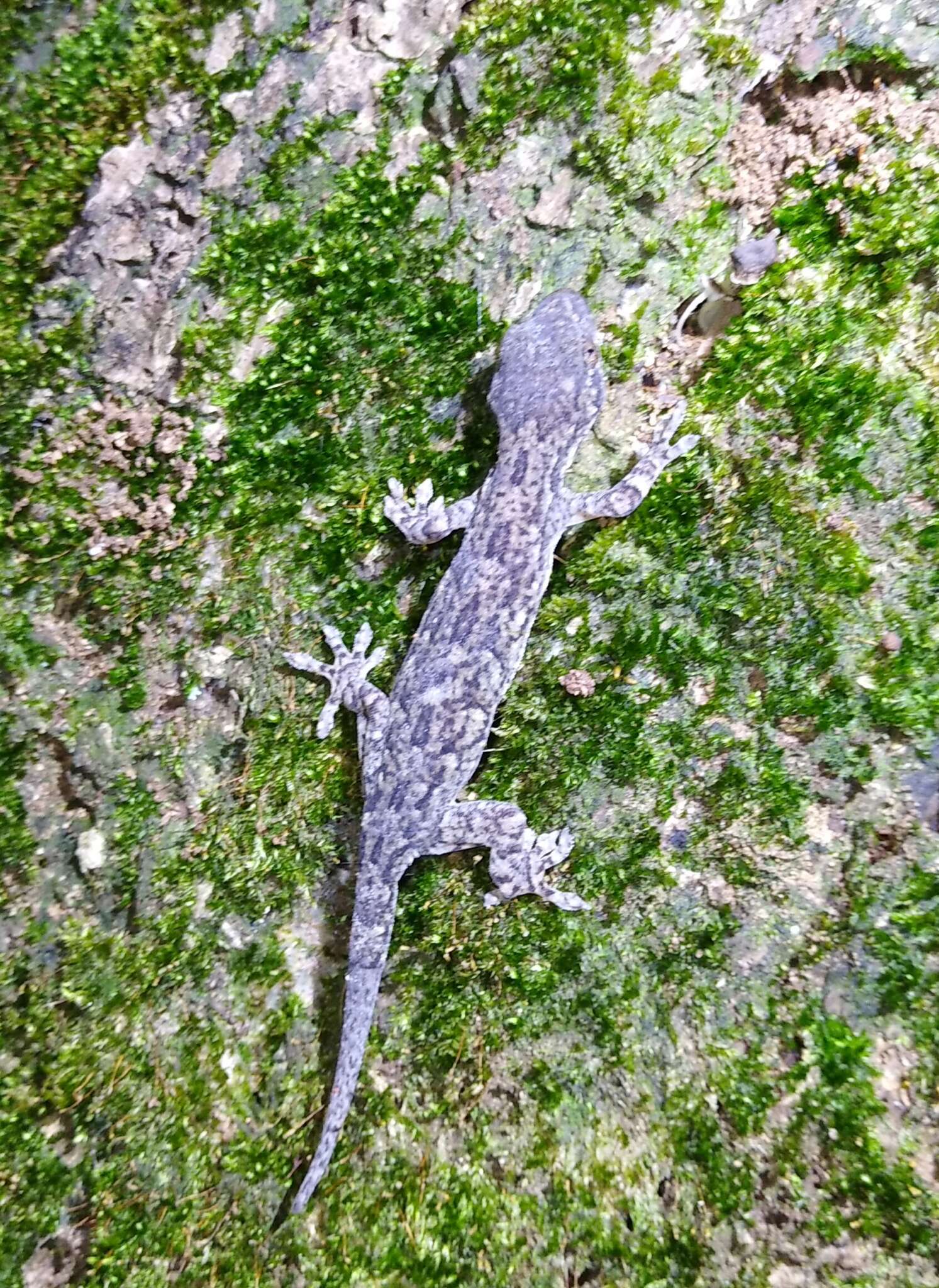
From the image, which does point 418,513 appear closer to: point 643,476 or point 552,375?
point 552,375

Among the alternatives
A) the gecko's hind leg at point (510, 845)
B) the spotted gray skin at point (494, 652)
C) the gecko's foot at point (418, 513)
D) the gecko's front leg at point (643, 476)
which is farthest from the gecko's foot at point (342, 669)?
the gecko's front leg at point (643, 476)

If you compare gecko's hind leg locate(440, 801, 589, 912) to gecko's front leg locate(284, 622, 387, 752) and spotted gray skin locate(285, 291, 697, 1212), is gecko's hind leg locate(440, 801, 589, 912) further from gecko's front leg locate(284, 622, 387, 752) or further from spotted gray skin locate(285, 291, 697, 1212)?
gecko's front leg locate(284, 622, 387, 752)

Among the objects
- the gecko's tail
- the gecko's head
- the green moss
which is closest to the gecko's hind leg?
the gecko's tail

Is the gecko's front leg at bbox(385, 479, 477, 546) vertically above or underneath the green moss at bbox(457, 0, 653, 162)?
underneath

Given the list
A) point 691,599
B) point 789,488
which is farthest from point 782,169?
point 691,599

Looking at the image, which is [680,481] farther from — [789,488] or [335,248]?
[335,248]

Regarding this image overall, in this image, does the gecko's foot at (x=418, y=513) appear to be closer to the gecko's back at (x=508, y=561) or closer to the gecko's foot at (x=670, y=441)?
the gecko's back at (x=508, y=561)

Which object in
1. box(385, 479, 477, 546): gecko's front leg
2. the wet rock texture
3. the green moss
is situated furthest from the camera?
box(385, 479, 477, 546): gecko's front leg
